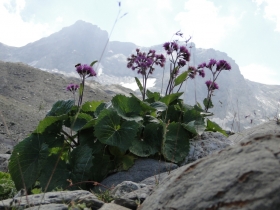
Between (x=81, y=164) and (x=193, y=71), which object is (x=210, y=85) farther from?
(x=81, y=164)

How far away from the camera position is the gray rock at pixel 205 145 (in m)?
5.12

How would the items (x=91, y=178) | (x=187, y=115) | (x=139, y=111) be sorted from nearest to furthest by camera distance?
(x=91, y=178) < (x=139, y=111) < (x=187, y=115)

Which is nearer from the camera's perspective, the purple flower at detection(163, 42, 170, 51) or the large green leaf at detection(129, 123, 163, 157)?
the large green leaf at detection(129, 123, 163, 157)

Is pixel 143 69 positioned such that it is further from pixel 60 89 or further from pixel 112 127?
pixel 60 89

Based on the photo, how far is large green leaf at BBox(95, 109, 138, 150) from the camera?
4.62m

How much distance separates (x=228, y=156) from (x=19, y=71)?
38.1 meters

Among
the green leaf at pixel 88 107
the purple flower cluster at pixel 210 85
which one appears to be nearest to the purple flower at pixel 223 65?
the purple flower cluster at pixel 210 85

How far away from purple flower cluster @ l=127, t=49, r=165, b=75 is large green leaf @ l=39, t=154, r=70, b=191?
2.36 meters

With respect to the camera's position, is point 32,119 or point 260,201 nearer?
point 260,201

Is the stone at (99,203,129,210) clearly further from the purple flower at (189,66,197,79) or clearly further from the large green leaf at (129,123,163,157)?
the purple flower at (189,66,197,79)

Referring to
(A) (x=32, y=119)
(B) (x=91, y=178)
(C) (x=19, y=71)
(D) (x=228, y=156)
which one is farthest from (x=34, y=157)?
(C) (x=19, y=71)

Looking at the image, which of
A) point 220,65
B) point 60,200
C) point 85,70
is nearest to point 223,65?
point 220,65

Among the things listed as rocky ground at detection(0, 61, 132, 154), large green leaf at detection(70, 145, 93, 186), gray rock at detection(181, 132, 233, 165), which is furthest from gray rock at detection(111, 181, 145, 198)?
rocky ground at detection(0, 61, 132, 154)

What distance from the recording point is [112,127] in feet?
15.5
